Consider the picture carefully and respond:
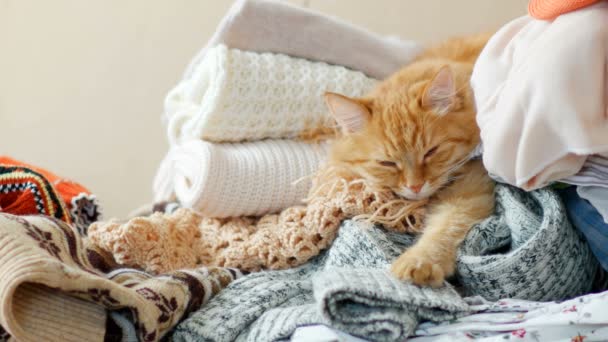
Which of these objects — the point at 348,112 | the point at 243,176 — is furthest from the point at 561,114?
the point at 243,176

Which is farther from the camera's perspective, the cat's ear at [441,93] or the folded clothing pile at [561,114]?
the cat's ear at [441,93]

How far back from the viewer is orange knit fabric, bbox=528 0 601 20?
0.74 meters

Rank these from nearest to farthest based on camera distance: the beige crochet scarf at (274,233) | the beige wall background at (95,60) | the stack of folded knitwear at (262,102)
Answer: the beige crochet scarf at (274,233), the stack of folded knitwear at (262,102), the beige wall background at (95,60)

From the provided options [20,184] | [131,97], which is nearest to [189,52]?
[131,97]

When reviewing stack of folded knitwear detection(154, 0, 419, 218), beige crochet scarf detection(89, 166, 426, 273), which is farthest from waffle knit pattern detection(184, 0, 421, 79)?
beige crochet scarf detection(89, 166, 426, 273)

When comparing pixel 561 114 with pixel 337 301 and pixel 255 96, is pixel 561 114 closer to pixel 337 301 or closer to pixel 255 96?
pixel 337 301

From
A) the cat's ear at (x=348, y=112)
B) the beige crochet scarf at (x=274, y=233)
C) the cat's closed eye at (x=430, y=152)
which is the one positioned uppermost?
the cat's ear at (x=348, y=112)

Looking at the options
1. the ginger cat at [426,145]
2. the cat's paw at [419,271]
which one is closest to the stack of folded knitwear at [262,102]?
the ginger cat at [426,145]

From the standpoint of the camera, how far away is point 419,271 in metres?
0.75

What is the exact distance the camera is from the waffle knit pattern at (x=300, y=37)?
113 centimetres

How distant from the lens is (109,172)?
172cm

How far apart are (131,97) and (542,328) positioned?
1323mm

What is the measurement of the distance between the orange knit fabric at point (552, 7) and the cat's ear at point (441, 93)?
0.16m

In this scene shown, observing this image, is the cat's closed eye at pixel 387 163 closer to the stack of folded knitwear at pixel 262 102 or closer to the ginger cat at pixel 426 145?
the ginger cat at pixel 426 145
